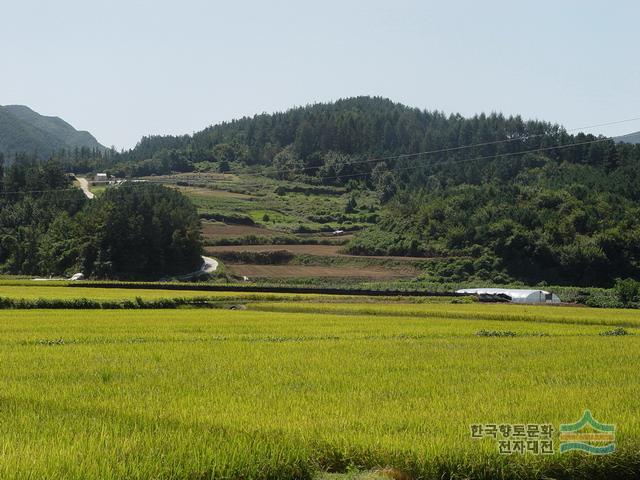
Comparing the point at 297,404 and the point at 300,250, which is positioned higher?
the point at 297,404

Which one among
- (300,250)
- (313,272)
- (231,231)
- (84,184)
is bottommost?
(313,272)

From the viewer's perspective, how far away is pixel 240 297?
52.8m

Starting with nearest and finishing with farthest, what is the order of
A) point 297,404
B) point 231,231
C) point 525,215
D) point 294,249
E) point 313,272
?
point 297,404 → point 313,272 → point 525,215 → point 294,249 → point 231,231

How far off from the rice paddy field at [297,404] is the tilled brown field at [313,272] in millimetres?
63937

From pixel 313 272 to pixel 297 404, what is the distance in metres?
78.3

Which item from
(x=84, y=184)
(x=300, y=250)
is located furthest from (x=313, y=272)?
(x=84, y=184)

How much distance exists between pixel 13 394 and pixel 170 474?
5.43 meters

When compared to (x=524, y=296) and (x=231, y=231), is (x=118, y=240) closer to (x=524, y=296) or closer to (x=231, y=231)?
(x=231, y=231)

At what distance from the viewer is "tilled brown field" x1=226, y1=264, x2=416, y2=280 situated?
88000 mm

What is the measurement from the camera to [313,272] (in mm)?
90000

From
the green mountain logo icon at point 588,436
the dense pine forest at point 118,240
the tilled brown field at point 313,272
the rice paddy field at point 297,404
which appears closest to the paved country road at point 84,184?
the dense pine forest at point 118,240

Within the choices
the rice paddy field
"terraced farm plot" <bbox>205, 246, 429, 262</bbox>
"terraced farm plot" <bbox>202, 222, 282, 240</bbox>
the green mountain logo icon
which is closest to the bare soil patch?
"terraced farm plot" <bbox>202, 222, 282, 240</bbox>

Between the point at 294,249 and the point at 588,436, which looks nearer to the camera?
the point at 588,436

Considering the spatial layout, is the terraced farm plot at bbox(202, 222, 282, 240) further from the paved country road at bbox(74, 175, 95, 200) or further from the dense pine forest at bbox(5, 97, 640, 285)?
the paved country road at bbox(74, 175, 95, 200)
